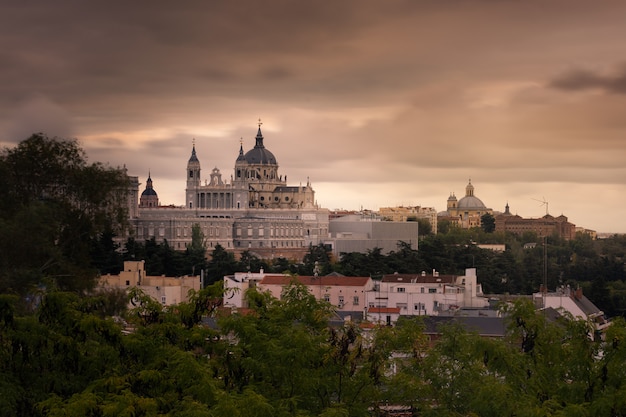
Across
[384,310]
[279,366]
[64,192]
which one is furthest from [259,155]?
[279,366]

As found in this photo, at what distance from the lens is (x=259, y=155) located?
18638 cm

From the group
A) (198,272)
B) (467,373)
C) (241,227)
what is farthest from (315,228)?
(467,373)

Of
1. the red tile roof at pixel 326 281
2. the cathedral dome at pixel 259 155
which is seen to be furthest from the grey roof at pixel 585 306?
the cathedral dome at pixel 259 155

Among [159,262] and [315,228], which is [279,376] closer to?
[159,262]

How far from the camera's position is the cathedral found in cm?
15425

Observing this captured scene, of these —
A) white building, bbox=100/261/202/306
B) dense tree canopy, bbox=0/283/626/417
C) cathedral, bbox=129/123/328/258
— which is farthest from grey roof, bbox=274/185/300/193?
dense tree canopy, bbox=0/283/626/417

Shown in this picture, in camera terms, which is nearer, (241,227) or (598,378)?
(598,378)

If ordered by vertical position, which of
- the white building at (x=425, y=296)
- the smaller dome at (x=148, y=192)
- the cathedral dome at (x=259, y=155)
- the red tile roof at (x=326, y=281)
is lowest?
the white building at (x=425, y=296)

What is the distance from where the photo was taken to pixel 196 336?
25.1 m

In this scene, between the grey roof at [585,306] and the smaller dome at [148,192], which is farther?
the smaller dome at [148,192]

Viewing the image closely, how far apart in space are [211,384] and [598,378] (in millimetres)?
7629

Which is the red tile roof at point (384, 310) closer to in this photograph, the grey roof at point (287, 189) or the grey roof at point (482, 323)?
the grey roof at point (482, 323)

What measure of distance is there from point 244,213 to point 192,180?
921 cm

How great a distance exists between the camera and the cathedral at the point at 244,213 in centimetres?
15425
